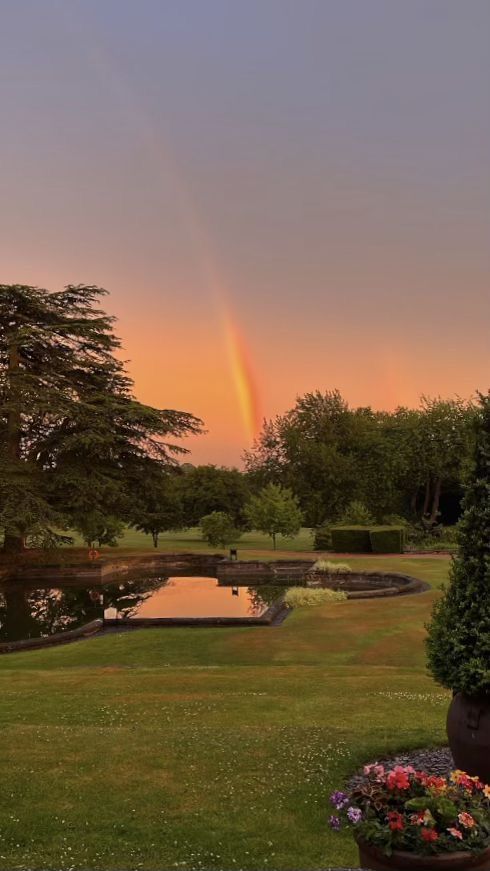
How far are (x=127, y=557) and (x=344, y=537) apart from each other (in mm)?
14001

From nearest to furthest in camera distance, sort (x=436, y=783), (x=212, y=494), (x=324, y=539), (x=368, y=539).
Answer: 1. (x=436, y=783)
2. (x=368, y=539)
3. (x=324, y=539)
4. (x=212, y=494)

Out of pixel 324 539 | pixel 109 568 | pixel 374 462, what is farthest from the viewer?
pixel 374 462

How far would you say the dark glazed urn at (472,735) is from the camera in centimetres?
582

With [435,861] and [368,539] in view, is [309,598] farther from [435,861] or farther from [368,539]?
[435,861]

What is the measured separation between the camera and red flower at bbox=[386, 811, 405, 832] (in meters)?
4.07

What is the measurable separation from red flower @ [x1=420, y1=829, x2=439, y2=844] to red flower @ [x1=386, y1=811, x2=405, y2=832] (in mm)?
149

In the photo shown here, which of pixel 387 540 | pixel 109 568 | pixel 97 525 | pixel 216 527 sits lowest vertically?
pixel 109 568

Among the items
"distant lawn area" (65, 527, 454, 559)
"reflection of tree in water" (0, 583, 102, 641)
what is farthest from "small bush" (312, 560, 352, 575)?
"reflection of tree in water" (0, 583, 102, 641)

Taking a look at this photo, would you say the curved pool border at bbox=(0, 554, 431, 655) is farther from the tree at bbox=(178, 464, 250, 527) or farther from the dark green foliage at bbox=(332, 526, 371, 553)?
the tree at bbox=(178, 464, 250, 527)

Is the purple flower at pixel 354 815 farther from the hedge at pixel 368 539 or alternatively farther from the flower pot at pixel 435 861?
the hedge at pixel 368 539

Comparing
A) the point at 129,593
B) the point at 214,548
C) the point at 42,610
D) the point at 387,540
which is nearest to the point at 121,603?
the point at 129,593

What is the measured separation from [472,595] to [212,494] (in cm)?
4427

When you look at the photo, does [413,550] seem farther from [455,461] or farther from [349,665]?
[349,665]

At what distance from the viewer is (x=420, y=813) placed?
13.7ft
